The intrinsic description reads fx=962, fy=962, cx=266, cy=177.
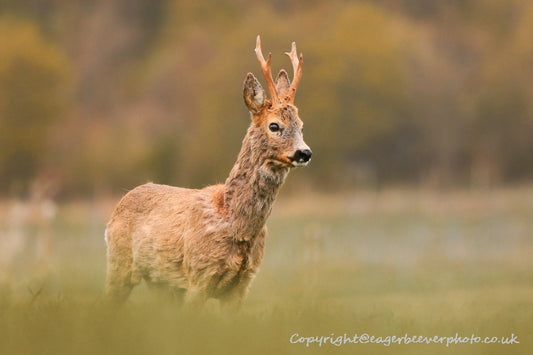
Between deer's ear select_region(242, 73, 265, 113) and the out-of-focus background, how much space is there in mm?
2280

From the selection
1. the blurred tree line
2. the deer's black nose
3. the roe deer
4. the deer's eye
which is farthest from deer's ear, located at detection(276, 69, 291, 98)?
the blurred tree line

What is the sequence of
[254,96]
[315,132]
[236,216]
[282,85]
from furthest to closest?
[315,132]
[282,85]
[254,96]
[236,216]

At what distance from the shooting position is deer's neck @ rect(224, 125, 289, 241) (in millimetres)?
9492

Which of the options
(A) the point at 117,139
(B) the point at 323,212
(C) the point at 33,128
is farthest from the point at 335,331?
(A) the point at 117,139

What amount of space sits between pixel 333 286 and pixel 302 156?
27.7 feet

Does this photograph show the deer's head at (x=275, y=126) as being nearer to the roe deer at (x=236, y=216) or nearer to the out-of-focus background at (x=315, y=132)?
the roe deer at (x=236, y=216)

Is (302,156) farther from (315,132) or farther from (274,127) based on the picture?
(315,132)

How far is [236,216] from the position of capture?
9531mm

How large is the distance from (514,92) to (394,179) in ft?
26.9

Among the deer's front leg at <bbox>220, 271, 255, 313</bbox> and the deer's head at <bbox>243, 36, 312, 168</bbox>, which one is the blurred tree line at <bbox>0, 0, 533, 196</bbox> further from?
the deer's front leg at <bbox>220, 271, 255, 313</bbox>

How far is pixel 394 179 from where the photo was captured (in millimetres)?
41656

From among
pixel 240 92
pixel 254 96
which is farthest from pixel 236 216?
pixel 240 92

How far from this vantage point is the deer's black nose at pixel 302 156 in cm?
920

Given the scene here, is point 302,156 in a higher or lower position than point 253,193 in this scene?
higher
